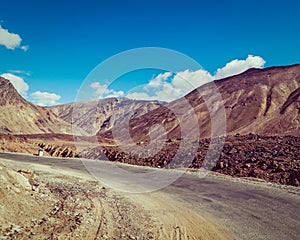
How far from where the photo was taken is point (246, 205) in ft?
33.8

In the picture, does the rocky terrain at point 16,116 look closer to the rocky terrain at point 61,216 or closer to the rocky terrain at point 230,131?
the rocky terrain at point 230,131

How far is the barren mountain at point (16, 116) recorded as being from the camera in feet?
288

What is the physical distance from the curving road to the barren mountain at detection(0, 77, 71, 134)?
82.5 meters

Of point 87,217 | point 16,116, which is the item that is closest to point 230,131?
point 87,217

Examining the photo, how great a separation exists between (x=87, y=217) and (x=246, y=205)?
236 inches

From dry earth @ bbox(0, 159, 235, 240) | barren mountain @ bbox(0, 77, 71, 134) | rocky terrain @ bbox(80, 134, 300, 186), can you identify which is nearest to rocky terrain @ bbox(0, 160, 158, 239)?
dry earth @ bbox(0, 159, 235, 240)

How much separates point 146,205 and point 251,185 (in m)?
7.53

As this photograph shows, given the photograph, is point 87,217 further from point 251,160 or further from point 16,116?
point 16,116

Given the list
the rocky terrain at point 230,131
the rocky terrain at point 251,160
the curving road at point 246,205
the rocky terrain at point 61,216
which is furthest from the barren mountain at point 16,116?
the rocky terrain at point 61,216

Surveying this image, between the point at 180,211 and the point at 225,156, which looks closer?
the point at 180,211

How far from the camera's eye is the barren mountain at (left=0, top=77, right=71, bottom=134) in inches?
3452

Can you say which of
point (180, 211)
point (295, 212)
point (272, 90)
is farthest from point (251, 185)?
point (272, 90)

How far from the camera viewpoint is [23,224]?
670cm

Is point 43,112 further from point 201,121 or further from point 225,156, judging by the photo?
point 225,156
